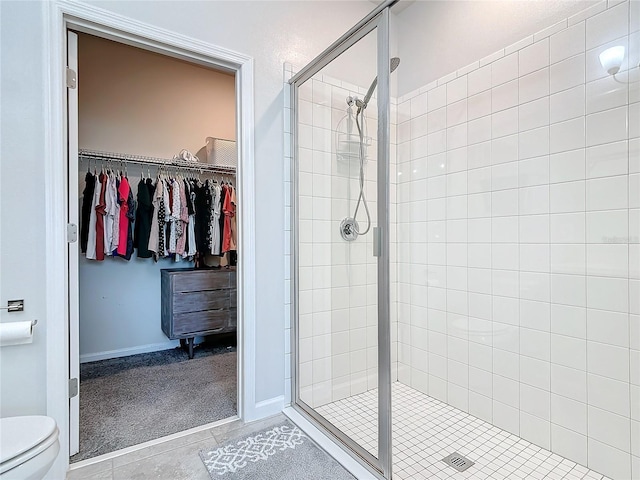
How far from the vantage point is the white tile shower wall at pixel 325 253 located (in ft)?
6.94

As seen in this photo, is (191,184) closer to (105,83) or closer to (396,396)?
(105,83)

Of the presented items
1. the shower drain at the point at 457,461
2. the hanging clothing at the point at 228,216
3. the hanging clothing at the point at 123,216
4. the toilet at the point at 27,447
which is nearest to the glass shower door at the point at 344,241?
the shower drain at the point at 457,461

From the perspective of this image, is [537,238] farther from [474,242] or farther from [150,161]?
[150,161]

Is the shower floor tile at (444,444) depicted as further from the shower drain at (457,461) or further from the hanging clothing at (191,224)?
the hanging clothing at (191,224)

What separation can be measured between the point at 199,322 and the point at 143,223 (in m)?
1.02

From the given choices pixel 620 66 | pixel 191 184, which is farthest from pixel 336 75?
pixel 191 184

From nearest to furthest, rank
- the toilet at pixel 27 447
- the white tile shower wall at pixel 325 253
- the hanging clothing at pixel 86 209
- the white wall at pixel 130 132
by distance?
the toilet at pixel 27 447, the white tile shower wall at pixel 325 253, the hanging clothing at pixel 86 209, the white wall at pixel 130 132

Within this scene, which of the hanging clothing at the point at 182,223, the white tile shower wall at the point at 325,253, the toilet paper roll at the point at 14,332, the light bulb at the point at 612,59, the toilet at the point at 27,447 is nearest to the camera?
the toilet at the point at 27,447

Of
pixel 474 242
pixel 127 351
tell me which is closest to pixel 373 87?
pixel 474 242

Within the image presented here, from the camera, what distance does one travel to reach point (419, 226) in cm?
257

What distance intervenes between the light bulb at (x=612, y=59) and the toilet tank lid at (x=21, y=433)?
2802 millimetres

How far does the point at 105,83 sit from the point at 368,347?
3.26 metres

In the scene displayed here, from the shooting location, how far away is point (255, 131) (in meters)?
2.12

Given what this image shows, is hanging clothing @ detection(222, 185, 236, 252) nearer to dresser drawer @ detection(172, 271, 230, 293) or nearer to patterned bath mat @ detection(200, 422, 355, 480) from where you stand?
dresser drawer @ detection(172, 271, 230, 293)
